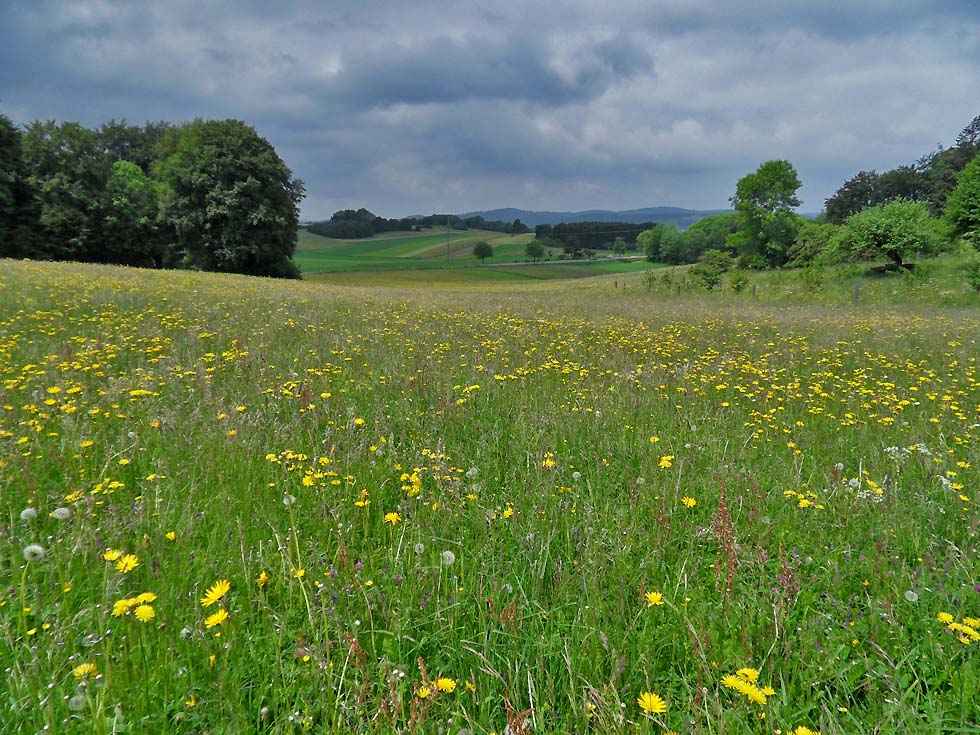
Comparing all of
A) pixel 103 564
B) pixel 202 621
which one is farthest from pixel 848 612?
pixel 103 564

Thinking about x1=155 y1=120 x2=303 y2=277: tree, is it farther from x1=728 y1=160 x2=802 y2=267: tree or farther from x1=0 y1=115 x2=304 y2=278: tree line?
x1=728 y1=160 x2=802 y2=267: tree

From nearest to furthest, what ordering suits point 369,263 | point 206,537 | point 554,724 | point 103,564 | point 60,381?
point 554,724
point 103,564
point 206,537
point 60,381
point 369,263

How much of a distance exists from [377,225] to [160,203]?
100 meters

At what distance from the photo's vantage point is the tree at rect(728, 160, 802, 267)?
180 feet

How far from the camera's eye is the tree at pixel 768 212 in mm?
54781

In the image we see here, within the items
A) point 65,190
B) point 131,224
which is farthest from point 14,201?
point 131,224

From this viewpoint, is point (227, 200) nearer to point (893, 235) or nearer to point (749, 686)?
point (749, 686)

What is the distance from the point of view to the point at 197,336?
22.0ft

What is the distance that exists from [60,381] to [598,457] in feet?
17.0

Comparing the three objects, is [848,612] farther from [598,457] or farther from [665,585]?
[598,457]

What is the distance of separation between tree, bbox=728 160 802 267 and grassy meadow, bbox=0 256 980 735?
59905mm

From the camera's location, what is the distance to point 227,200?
38750 mm

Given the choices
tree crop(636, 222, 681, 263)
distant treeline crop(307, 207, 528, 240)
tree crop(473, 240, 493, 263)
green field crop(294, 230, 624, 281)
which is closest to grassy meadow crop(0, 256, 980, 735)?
green field crop(294, 230, 624, 281)

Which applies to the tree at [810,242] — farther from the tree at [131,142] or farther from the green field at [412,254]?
the tree at [131,142]
